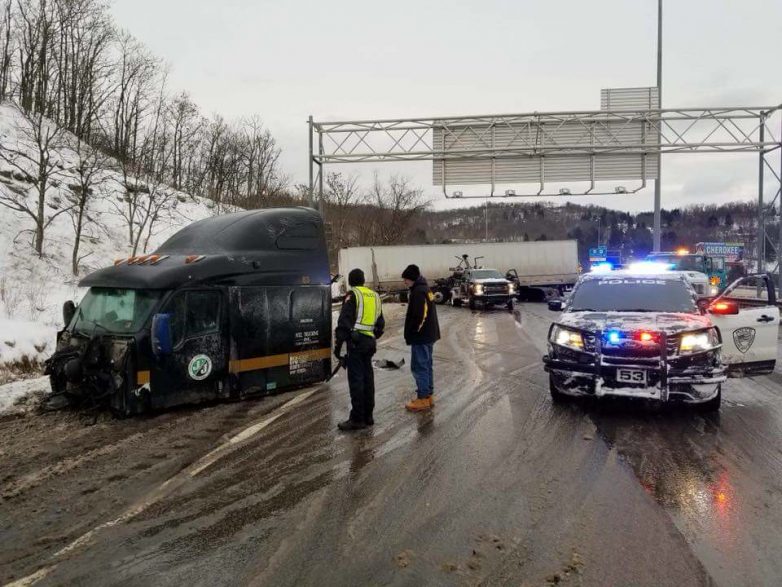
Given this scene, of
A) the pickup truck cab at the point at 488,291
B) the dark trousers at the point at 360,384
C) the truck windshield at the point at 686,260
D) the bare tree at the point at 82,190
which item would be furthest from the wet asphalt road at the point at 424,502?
the pickup truck cab at the point at 488,291

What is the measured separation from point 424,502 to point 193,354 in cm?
387

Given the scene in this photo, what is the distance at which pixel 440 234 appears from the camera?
7269cm

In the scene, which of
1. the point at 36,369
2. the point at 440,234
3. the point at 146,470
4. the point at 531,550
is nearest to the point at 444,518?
the point at 531,550

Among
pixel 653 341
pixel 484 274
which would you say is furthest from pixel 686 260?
pixel 653 341

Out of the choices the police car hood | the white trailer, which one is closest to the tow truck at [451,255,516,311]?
the white trailer

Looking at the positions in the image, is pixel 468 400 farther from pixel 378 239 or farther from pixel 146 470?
pixel 378 239

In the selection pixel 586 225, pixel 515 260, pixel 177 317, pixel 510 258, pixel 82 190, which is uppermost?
pixel 586 225

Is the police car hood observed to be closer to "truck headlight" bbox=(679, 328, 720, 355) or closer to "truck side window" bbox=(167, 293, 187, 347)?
"truck headlight" bbox=(679, 328, 720, 355)

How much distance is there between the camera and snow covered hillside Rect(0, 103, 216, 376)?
11.0 meters

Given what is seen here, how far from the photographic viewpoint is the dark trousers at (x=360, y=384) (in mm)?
6414

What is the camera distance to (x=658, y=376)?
6262mm

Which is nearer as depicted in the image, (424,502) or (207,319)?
(424,502)

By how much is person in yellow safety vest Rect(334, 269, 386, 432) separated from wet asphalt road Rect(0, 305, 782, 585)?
295 mm

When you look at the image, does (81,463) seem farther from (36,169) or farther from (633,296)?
(36,169)
